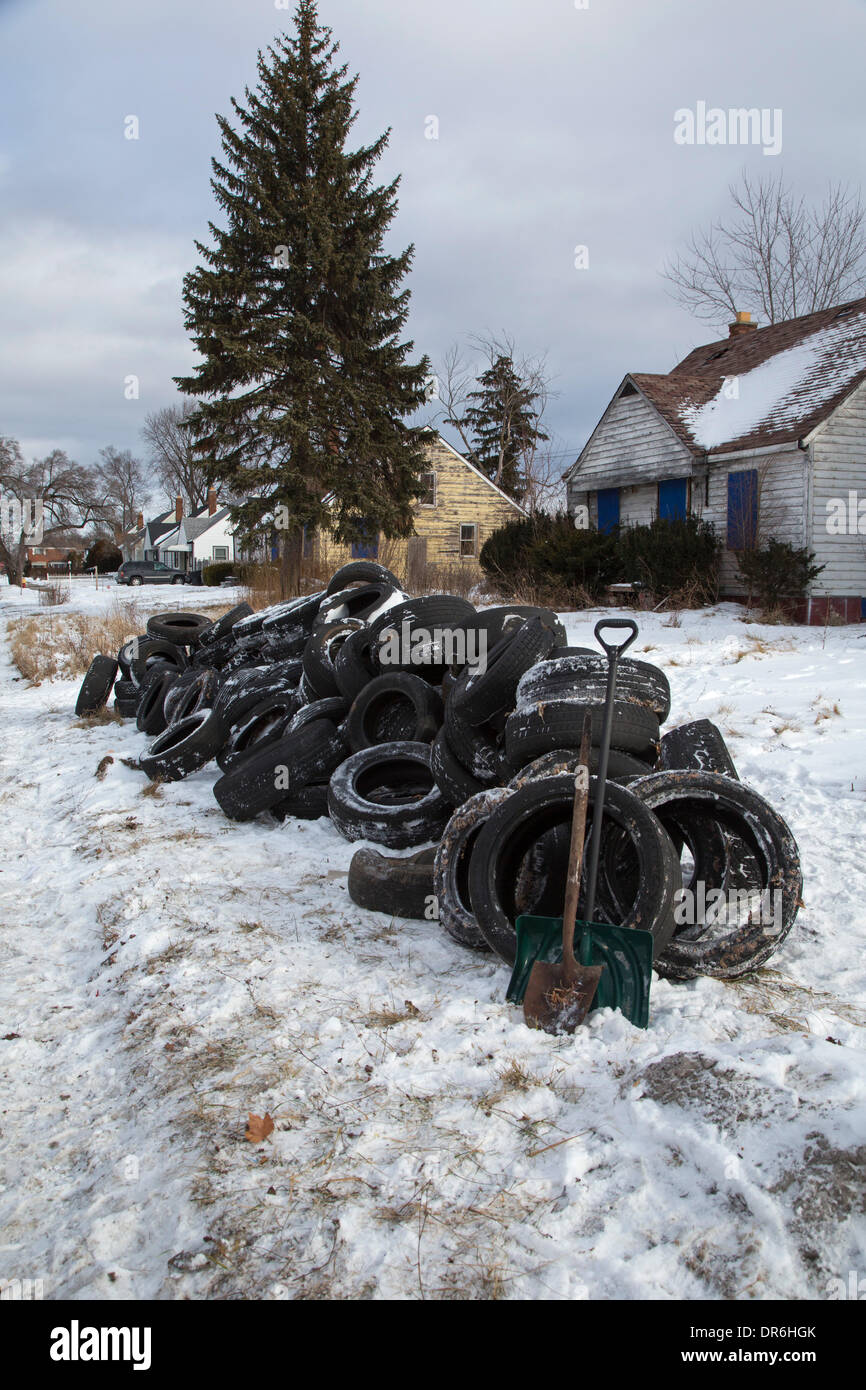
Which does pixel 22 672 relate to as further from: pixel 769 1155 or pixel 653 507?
pixel 769 1155

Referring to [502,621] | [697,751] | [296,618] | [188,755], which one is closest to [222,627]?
[296,618]

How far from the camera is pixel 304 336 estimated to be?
2434 cm

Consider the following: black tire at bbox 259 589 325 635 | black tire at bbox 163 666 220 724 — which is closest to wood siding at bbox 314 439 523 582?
black tire at bbox 259 589 325 635

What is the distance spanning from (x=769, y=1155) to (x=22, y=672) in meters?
15.7

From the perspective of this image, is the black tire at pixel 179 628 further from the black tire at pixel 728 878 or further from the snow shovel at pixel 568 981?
the snow shovel at pixel 568 981

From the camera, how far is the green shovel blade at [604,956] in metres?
3.25

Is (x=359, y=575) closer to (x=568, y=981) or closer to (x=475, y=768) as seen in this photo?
(x=475, y=768)

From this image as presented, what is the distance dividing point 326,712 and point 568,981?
13.2 feet

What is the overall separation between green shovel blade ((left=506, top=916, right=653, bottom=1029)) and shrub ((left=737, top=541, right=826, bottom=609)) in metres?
13.9

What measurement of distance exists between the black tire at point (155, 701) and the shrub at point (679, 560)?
1059 cm

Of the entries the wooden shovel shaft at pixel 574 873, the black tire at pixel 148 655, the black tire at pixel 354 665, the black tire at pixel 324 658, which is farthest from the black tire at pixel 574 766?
the black tire at pixel 148 655

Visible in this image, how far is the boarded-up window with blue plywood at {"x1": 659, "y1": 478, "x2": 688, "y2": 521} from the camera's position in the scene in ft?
61.7

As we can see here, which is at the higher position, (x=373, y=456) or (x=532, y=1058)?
(x=373, y=456)
